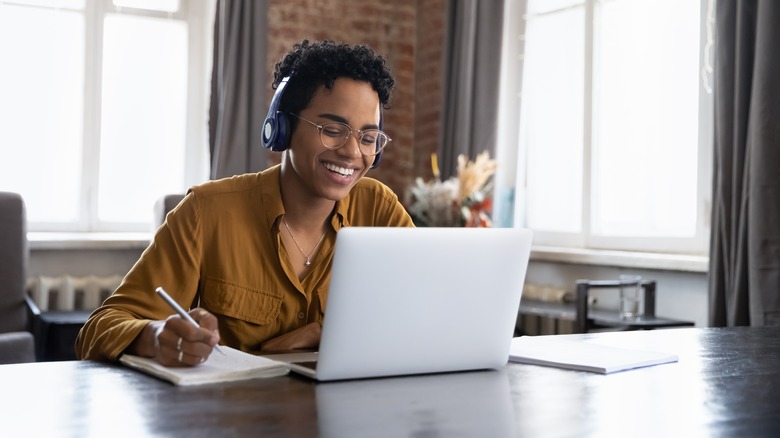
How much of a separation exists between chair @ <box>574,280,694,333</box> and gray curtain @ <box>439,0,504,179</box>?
1289 mm

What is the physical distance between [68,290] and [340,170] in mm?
2796

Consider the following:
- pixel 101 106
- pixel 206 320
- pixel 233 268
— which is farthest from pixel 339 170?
pixel 101 106

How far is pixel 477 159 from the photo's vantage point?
442 centimetres

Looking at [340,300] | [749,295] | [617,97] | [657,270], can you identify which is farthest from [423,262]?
[617,97]

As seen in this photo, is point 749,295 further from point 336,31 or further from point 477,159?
point 336,31

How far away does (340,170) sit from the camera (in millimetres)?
1910

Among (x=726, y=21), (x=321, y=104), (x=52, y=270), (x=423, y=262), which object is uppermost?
(x=726, y=21)

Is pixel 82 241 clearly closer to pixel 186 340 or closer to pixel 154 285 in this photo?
pixel 154 285

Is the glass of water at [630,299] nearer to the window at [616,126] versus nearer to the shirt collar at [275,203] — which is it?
the window at [616,126]

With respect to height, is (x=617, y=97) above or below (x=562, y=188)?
above

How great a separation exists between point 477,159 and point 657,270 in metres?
1.06

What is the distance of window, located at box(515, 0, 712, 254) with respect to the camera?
3.78 meters

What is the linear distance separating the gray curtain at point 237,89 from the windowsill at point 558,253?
22.2 inches

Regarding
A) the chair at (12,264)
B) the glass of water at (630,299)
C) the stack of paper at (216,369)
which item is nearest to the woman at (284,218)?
the stack of paper at (216,369)
